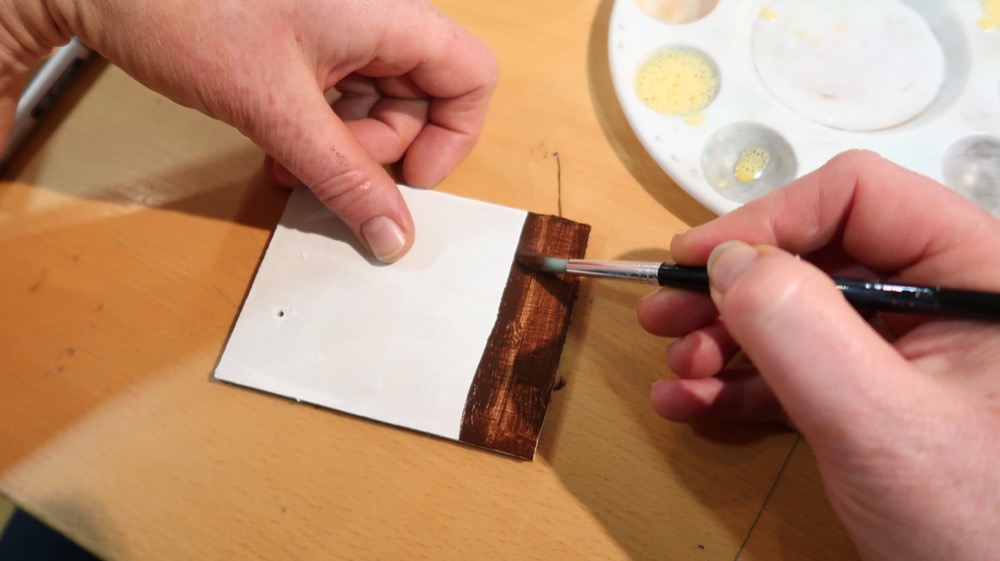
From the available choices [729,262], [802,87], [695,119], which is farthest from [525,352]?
[802,87]

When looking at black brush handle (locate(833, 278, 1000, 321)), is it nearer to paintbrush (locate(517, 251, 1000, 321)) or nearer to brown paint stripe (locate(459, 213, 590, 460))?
paintbrush (locate(517, 251, 1000, 321))

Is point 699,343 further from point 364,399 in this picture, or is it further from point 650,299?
point 364,399

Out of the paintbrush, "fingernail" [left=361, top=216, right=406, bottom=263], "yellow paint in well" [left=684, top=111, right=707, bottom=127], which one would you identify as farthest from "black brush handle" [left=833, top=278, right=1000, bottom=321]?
"fingernail" [left=361, top=216, right=406, bottom=263]

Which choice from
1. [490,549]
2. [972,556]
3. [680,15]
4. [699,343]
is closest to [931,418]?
[972,556]

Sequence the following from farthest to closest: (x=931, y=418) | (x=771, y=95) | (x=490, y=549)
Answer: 1. (x=771, y=95)
2. (x=490, y=549)
3. (x=931, y=418)

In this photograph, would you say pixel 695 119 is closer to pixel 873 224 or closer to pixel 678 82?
pixel 678 82
